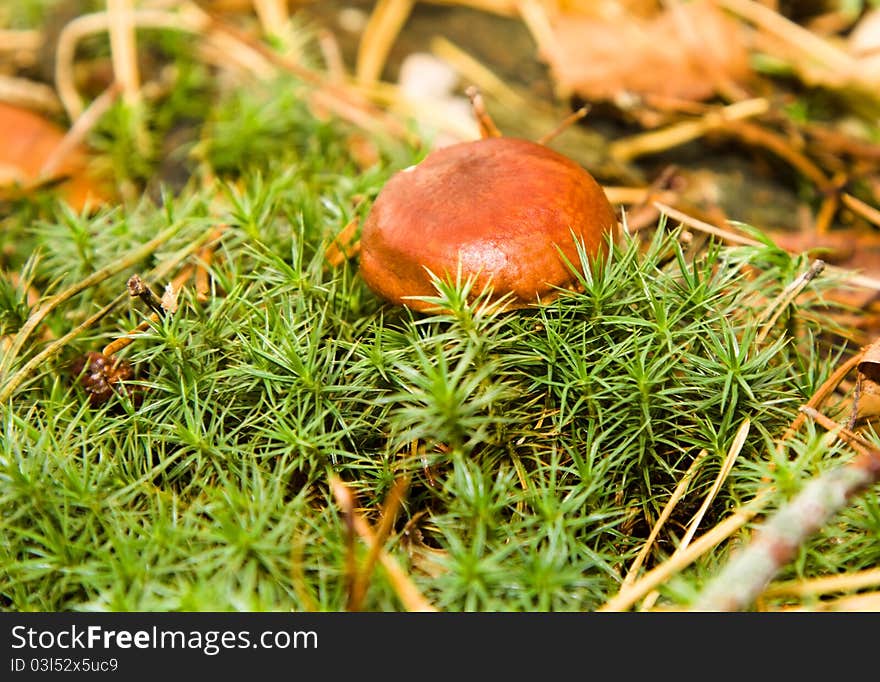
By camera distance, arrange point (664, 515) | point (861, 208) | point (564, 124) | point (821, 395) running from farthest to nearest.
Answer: point (861, 208) → point (564, 124) → point (821, 395) → point (664, 515)

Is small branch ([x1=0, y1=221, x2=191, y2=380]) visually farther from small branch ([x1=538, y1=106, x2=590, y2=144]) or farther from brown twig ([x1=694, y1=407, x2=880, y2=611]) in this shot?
brown twig ([x1=694, y1=407, x2=880, y2=611])

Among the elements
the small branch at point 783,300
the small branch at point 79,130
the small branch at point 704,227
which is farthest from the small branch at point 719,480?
the small branch at point 79,130

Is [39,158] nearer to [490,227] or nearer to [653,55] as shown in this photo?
[490,227]

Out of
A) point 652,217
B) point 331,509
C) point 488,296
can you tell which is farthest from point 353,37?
point 331,509

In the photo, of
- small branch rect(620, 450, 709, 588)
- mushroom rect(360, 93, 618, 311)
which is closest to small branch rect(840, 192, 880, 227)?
mushroom rect(360, 93, 618, 311)

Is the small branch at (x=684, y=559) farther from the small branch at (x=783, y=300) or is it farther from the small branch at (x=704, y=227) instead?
the small branch at (x=704, y=227)

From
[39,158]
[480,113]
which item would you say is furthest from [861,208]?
[39,158]

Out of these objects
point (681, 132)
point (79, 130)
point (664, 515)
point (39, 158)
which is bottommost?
point (664, 515)

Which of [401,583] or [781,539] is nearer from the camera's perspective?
[781,539]
